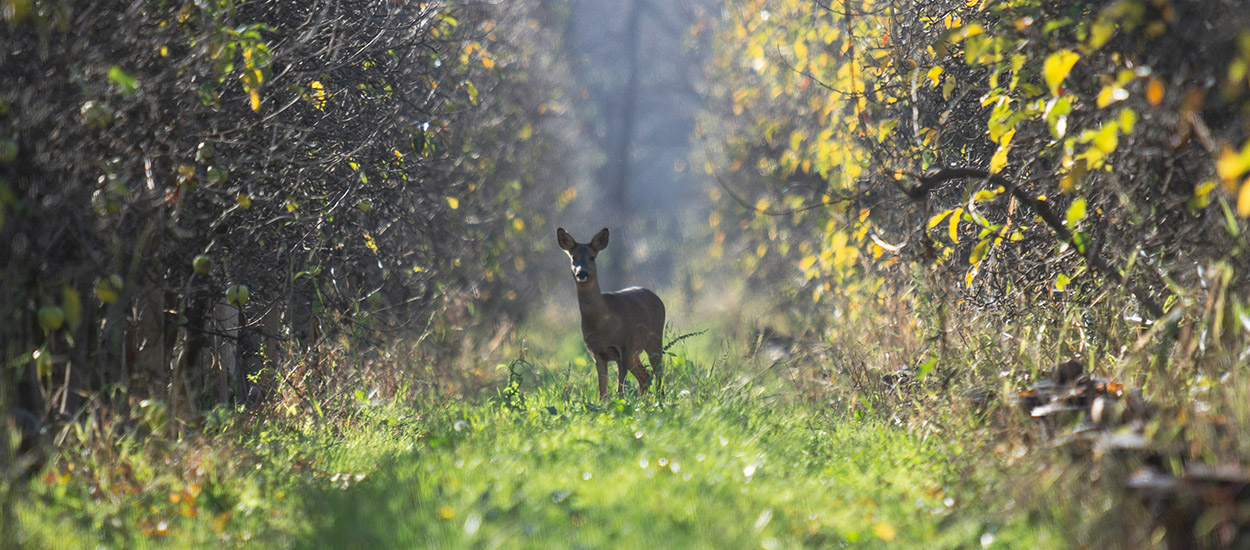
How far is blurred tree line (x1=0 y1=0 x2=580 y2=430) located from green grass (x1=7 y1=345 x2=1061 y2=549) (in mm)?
464

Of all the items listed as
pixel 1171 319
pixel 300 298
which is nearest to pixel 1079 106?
pixel 1171 319

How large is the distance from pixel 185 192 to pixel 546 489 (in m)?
2.46

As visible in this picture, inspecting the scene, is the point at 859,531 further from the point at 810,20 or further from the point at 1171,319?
the point at 810,20

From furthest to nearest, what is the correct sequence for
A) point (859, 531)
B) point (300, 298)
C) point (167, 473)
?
point (300, 298)
point (167, 473)
point (859, 531)

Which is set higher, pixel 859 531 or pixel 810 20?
pixel 810 20

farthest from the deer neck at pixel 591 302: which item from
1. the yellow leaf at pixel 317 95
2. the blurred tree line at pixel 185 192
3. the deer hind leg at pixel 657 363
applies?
the yellow leaf at pixel 317 95

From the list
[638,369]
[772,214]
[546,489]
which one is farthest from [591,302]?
[772,214]

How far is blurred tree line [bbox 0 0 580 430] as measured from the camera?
4.76m

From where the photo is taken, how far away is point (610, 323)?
10.2 meters

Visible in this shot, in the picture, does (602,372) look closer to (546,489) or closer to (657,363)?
(657,363)

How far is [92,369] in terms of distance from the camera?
546cm

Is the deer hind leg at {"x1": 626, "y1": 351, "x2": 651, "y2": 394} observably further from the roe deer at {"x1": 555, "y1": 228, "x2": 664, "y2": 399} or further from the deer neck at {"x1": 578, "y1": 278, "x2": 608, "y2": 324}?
the deer neck at {"x1": 578, "y1": 278, "x2": 608, "y2": 324}

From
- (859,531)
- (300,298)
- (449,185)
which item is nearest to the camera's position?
(859,531)

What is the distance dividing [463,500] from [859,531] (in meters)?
1.89
